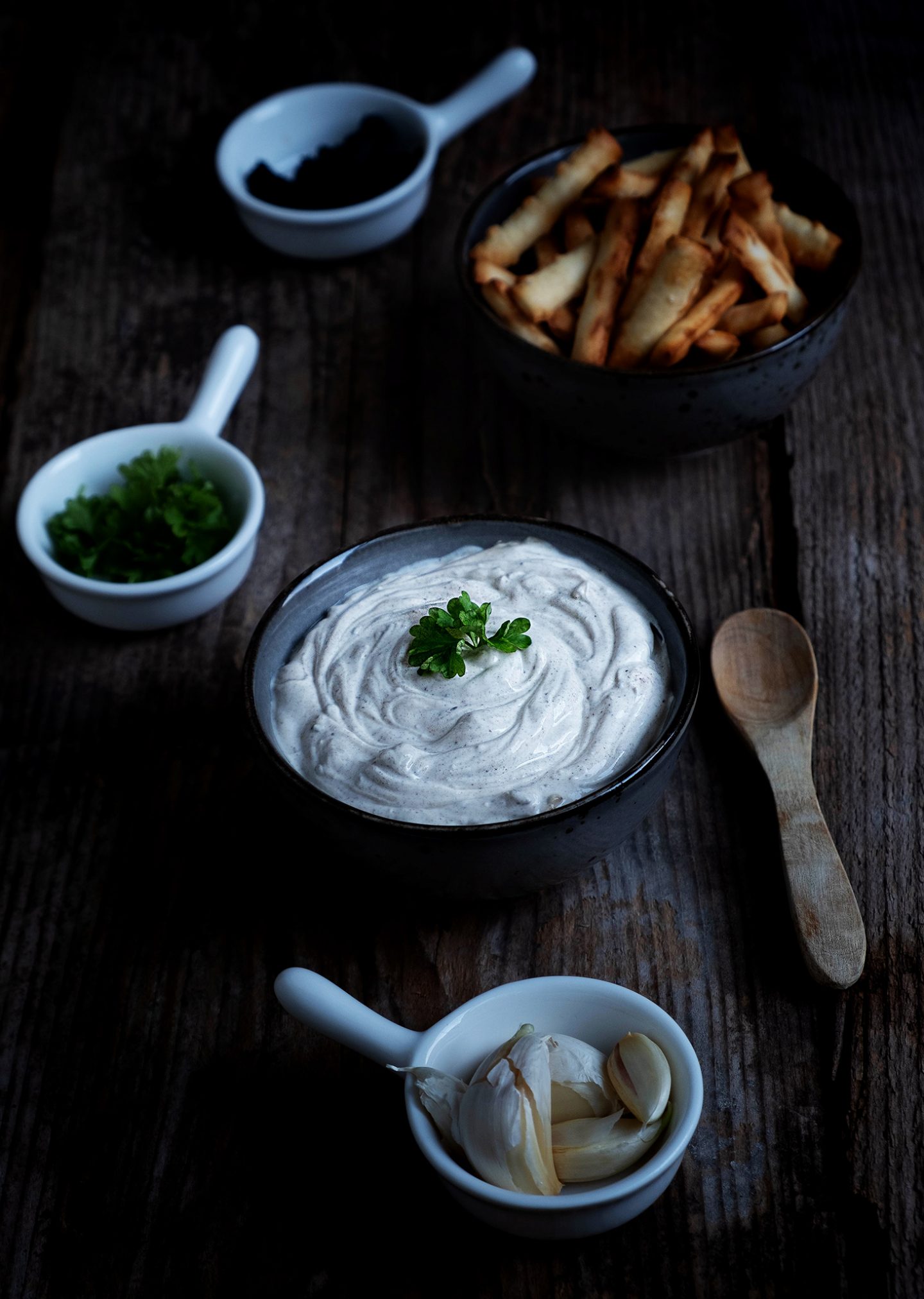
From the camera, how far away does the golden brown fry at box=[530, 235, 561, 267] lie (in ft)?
8.69

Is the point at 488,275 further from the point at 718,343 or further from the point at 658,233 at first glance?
the point at 718,343

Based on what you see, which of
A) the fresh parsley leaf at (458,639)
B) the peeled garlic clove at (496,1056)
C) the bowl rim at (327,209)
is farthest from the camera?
the bowl rim at (327,209)

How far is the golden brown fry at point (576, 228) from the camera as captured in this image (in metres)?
2.59

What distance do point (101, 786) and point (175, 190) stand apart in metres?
2.00

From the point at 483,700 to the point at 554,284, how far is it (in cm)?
102

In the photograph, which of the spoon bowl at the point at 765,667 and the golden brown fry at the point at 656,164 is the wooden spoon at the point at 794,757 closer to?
the spoon bowl at the point at 765,667

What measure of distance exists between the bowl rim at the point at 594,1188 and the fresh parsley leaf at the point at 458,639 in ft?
1.70

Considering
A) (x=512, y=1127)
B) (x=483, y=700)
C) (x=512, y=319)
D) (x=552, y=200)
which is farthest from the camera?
(x=552, y=200)

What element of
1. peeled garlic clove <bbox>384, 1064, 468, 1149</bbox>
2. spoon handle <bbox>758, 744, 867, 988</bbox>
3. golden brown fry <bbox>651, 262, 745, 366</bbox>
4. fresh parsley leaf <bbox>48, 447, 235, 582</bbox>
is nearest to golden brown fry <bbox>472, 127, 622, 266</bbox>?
golden brown fry <bbox>651, 262, 745, 366</bbox>

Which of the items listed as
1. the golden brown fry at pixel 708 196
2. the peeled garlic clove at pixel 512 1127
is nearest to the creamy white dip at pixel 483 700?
the peeled garlic clove at pixel 512 1127

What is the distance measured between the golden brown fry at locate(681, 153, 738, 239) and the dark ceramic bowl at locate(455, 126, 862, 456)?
265mm

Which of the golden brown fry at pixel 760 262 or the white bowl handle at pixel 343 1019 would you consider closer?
the white bowl handle at pixel 343 1019

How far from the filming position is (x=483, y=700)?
1.92 m

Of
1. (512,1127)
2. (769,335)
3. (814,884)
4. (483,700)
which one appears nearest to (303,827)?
(483,700)
